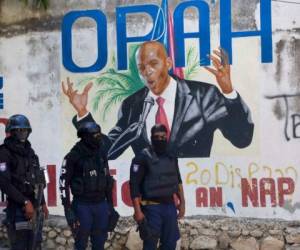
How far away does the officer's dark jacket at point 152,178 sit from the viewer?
729 centimetres

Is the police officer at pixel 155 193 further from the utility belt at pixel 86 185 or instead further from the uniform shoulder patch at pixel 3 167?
the uniform shoulder patch at pixel 3 167

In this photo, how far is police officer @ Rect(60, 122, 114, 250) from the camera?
23.2 ft

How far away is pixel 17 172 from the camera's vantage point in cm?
666

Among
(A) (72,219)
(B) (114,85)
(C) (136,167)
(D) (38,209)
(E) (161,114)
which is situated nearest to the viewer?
(D) (38,209)

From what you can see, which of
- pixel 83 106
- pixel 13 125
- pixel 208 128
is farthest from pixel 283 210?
pixel 13 125

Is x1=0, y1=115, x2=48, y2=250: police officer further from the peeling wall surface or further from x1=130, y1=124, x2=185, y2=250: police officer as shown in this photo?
the peeling wall surface

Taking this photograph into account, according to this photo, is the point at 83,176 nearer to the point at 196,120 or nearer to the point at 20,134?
the point at 20,134

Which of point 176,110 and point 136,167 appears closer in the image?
point 136,167

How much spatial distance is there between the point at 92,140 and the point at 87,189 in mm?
509

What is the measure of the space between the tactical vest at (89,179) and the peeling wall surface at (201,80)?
2.16 m

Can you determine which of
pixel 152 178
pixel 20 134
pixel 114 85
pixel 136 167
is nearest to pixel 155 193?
pixel 152 178

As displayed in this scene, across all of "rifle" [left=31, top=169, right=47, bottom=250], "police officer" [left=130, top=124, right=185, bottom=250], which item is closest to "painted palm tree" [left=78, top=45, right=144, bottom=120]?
"police officer" [left=130, top=124, right=185, bottom=250]

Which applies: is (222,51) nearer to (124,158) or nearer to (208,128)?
(208,128)

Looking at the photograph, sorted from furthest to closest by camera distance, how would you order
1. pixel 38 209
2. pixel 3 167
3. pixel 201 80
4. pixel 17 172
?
pixel 201 80 → pixel 38 209 → pixel 17 172 → pixel 3 167
